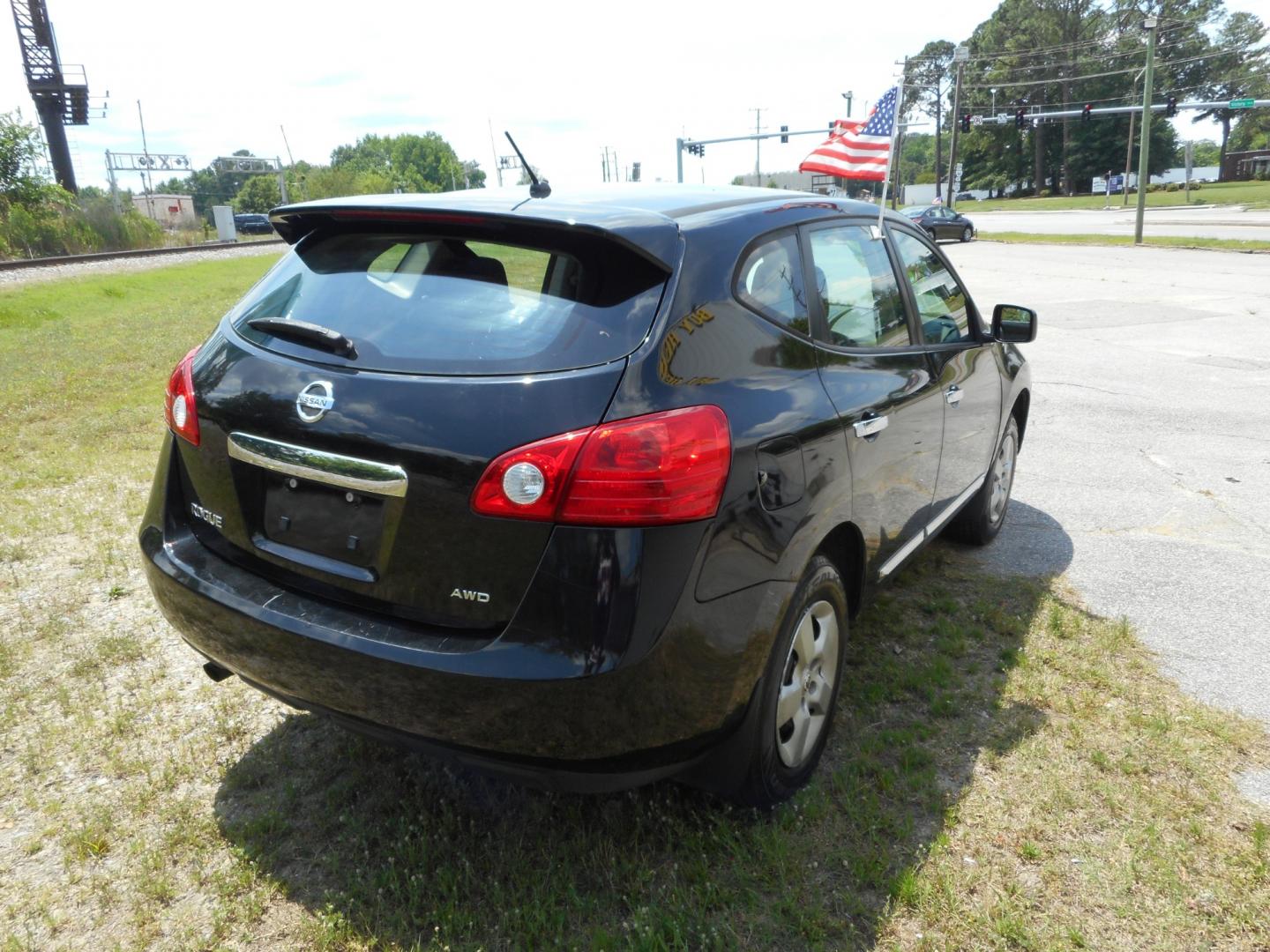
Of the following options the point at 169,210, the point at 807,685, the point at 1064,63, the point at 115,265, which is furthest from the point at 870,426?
the point at 1064,63

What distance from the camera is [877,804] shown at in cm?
286

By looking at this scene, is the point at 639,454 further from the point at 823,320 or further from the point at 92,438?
the point at 92,438

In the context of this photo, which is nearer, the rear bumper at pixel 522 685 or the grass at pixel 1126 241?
the rear bumper at pixel 522 685

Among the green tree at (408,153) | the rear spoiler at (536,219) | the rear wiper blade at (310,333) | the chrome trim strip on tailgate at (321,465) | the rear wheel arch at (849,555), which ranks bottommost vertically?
the rear wheel arch at (849,555)

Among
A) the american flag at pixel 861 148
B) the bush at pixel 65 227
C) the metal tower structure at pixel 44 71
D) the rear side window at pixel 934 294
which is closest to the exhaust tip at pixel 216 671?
the rear side window at pixel 934 294

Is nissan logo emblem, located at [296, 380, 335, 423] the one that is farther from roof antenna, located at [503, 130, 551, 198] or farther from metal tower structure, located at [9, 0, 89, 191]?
metal tower structure, located at [9, 0, 89, 191]

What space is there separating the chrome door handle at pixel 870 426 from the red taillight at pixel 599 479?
93 centimetres

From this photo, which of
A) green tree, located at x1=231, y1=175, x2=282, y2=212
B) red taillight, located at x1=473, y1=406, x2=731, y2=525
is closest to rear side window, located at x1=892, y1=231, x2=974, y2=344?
red taillight, located at x1=473, y1=406, x2=731, y2=525

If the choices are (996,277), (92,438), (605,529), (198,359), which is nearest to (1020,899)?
(605,529)

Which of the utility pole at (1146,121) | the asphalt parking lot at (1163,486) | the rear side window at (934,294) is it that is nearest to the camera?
the rear side window at (934,294)

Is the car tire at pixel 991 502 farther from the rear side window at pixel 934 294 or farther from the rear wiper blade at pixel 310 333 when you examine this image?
the rear wiper blade at pixel 310 333

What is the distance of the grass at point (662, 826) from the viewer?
2.42 meters

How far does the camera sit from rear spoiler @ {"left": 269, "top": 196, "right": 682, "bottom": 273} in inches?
95.5

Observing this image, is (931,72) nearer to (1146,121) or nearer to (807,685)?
(1146,121)
